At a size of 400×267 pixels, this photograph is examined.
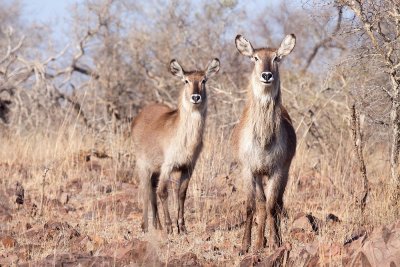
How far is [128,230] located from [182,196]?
936 millimetres

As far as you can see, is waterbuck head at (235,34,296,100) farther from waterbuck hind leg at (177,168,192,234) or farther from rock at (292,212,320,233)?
waterbuck hind leg at (177,168,192,234)

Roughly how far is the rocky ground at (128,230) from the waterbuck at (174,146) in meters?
0.34

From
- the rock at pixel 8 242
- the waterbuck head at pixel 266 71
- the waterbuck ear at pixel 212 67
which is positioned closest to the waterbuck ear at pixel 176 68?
the waterbuck ear at pixel 212 67

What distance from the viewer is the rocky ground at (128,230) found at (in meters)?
5.50

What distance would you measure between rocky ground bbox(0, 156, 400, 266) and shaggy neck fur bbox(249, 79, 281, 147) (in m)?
0.97

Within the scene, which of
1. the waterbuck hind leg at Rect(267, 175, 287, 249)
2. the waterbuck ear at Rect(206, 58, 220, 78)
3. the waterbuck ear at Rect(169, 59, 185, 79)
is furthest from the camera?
the waterbuck ear at Rect(206, 58, 220, 78)

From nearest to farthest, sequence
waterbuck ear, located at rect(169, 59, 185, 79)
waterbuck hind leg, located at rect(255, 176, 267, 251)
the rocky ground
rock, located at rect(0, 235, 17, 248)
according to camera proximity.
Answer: the rocky ground
rock, located at rect(0, 235, 17, 248)
waterbuck hind leg, located at rect(255, 176, 267, 251)
waterbuck ear, located at rect(169, 59, 185, 79)

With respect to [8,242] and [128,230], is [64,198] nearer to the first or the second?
[128,230]

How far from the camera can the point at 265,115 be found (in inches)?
287

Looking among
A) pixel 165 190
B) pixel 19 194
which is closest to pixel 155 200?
pixel 165 190

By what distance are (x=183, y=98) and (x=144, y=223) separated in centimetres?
157

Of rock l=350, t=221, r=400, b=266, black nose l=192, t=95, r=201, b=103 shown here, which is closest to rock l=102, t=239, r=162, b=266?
rock l=350, t=221, r=400, b=266

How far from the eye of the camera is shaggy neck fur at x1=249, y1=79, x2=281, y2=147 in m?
7.26

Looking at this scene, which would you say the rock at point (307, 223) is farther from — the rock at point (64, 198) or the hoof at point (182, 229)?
the rock at point (64, 198)
